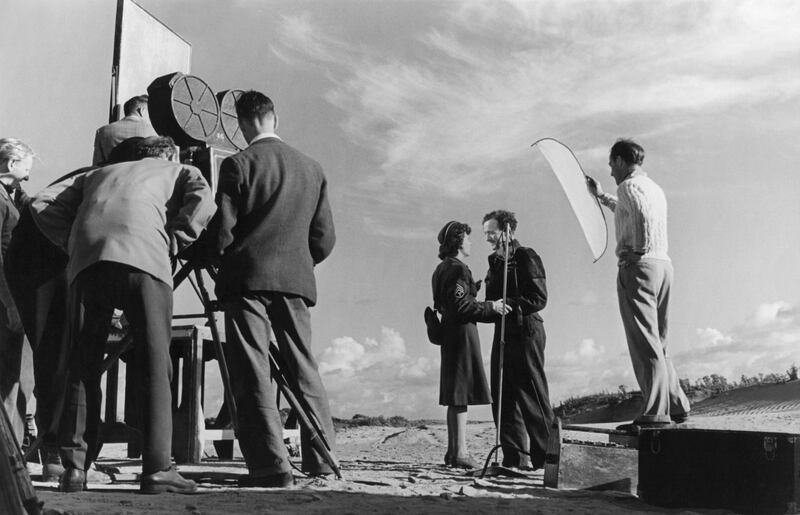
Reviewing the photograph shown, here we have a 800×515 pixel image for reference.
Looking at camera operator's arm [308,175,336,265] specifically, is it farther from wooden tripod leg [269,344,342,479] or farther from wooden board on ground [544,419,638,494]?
wooden board on ground [544,419,638,494]

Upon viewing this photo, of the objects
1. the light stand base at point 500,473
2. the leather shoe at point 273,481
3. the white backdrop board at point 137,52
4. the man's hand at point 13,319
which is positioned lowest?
the light stand base at point 500,473

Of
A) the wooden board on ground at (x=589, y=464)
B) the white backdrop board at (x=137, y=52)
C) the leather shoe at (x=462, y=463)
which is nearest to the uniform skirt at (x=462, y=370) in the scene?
the leather shoe at (x=462, y=463)

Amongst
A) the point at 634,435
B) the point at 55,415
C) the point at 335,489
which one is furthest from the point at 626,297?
the point at 55,415

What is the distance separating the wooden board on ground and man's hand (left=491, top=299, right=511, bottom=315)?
3.91ft

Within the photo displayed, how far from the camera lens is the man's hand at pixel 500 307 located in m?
6.28

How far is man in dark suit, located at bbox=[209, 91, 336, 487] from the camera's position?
4.45 metres

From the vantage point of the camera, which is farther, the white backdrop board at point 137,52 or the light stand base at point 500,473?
the white backdrop board at point 137,52

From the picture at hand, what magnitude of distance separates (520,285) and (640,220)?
1307 millimetres

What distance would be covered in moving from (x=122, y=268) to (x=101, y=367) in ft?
1.85

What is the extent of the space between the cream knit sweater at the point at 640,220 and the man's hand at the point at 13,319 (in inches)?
137

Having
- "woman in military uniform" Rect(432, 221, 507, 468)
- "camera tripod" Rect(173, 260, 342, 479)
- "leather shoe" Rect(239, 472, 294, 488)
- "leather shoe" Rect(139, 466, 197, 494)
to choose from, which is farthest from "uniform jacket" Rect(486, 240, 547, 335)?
"leather shoe" Rect(139, 466, 197, 494)

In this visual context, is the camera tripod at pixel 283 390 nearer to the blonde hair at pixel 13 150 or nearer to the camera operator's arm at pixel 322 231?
the camera operator's arm at pixel 322 231

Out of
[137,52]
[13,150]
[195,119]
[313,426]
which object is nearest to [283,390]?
[313,426]

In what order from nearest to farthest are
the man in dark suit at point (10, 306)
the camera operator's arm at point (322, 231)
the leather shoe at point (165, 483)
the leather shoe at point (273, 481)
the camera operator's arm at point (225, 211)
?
1. the leather shoe at point (165, 483)
2. the leather shoe at point (273, 481)
3. the camera operator's arm at point (225, 211)
4. the camera operator's arm at point (322, 231)
5. the man in dark suit at point (10, 306)
